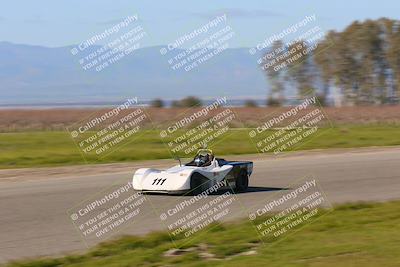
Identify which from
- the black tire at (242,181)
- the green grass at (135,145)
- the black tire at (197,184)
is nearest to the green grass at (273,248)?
the black tire at (197,184)

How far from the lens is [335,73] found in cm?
9712

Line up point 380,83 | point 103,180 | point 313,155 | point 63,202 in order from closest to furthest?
point 63,202
point 103,180
point 313,155
point 380,83

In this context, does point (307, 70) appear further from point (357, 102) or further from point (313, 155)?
point (313, 155)

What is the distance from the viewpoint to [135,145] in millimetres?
35344

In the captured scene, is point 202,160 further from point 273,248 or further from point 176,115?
point 176,115

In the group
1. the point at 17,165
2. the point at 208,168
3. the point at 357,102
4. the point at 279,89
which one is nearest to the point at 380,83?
the point at 357,102

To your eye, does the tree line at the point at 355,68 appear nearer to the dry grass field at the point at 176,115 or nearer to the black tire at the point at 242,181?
the dry grass field at the point at 176,115

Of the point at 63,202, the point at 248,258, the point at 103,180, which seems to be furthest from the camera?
the point at 103,180

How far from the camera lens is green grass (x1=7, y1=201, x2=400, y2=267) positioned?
410 inches

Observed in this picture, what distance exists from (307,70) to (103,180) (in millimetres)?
79449

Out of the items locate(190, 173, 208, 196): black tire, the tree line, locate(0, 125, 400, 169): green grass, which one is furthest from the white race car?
the tree line

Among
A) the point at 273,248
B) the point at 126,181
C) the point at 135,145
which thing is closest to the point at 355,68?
the point at 135,145

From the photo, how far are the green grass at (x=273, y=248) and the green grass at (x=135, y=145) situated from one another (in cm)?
1474

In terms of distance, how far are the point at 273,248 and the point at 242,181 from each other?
7.12 m
